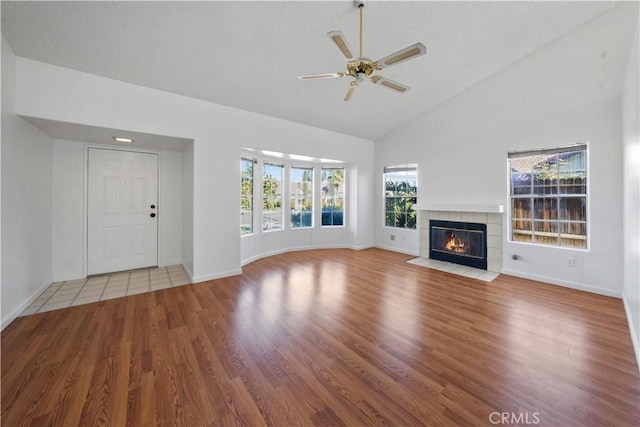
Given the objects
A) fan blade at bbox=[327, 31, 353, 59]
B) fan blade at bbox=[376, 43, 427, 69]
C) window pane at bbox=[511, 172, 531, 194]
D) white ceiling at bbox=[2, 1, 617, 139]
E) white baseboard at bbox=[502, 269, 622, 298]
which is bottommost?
white baseboard at bbox=[502, 269, 622, 298]

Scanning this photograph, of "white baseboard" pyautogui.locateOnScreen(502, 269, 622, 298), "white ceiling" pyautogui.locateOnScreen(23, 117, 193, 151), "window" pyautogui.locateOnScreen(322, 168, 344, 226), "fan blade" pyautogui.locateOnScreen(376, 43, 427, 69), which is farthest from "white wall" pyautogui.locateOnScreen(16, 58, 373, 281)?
"white baseboard" pyautogui.locateOnScreen(502, 269, 622, 298)

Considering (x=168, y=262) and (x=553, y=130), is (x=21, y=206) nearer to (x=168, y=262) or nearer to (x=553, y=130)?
(x=168, y=262)

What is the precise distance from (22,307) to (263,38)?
401 cm

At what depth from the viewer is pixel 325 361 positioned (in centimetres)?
194

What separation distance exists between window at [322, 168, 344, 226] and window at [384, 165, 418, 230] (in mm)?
1116

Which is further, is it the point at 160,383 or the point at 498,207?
the point at 498,207

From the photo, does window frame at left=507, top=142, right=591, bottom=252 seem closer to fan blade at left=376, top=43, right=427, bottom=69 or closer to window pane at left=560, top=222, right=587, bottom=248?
window pane at left=560, top=222, right=587, bottom=248

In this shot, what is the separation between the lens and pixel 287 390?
5.43ft

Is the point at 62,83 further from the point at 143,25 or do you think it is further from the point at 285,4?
the point at 285,4

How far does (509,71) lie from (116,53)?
539 centimetres

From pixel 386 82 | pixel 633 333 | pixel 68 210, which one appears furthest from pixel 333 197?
pixel 633 333

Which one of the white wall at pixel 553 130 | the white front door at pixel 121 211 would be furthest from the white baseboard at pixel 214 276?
the white wall at pixel 553 130

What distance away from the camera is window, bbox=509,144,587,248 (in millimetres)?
3536

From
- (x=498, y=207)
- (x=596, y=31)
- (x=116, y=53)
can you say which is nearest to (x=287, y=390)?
(x=116, y=53)
